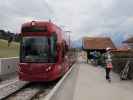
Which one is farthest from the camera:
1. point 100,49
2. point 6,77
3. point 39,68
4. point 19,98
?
point 100,49

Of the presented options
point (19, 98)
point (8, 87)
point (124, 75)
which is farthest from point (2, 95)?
point (124, 75)

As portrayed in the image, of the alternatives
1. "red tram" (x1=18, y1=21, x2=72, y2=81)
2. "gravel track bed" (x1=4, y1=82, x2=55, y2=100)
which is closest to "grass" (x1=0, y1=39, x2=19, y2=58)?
"gravel track bed" (x1=4, y1=82, x2=55, y2=100)

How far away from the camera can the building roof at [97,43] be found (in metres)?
53.9

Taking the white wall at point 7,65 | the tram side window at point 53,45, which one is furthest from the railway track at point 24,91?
the white wall at point 7,65

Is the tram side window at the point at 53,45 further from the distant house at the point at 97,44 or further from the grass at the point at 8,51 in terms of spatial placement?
the distant house at the point at 97,44

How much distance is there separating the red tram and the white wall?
513 cm

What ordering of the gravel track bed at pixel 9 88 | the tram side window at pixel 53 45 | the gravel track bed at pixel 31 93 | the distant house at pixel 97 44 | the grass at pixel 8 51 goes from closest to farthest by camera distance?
the gravel track bed at pixel 31 93 → the gravel track bed at pixel 9 88 → the tram side window at pixel 53 45 → the grass at pixel 8 51 → the distant house at pixel 97 44

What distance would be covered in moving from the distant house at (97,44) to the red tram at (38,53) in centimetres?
3268

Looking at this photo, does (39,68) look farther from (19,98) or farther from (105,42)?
(105,42)

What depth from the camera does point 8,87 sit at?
20078mm

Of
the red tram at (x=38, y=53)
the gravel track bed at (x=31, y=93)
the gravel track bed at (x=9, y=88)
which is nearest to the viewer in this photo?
the gravel track bed at (x=31, y=93)

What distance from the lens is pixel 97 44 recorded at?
2157 inches

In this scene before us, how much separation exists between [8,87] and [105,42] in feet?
123

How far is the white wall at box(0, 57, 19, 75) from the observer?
25109 mm
